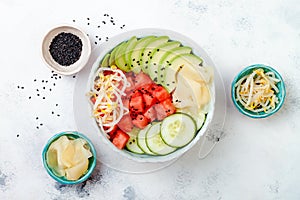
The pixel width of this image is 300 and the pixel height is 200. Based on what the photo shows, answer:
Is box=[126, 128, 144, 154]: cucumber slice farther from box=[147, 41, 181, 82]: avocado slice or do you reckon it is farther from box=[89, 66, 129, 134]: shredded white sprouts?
box=[147, 41, 181, 82]: avocado slice

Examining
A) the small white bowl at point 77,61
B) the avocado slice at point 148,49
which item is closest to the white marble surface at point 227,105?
the small white bowl at point 77,61

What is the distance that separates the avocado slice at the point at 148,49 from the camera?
8.22ft

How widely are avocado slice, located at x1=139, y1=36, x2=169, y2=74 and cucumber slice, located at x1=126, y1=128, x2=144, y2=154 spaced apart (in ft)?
0.95

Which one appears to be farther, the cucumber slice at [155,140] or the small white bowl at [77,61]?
the small white bowl at [77,61]

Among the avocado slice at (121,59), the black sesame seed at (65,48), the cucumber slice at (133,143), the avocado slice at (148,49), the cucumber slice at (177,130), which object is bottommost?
the cucumber slice at (133,143)

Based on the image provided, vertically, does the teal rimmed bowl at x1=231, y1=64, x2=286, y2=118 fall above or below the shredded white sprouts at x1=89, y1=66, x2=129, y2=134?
above

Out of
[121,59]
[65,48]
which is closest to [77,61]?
[65,48]

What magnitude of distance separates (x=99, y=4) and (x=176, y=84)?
1.96 feet

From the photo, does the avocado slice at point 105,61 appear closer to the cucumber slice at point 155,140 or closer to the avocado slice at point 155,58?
the avocado slice at point 155,58

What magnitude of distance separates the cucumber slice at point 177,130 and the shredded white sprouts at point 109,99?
20 centimetres

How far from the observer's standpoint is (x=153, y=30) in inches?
101

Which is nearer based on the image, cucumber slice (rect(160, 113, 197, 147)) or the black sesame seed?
cucumber slice (rect(160, 113, 197, 147))

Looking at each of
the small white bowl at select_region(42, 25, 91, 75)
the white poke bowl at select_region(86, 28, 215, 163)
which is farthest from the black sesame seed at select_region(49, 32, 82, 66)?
the white poke bowl at select_region(86, 28, 215, 163)

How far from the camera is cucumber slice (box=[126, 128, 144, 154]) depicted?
8.25ft
